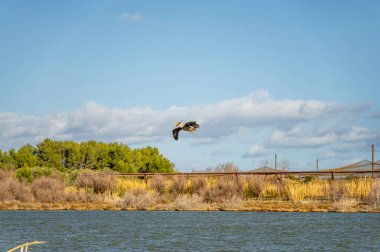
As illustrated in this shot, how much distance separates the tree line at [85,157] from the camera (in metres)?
71.2

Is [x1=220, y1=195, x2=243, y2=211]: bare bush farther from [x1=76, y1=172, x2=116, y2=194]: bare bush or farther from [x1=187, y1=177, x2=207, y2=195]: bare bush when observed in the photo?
[x1=76, y1=172, x2=116, y2=194]: bare bush

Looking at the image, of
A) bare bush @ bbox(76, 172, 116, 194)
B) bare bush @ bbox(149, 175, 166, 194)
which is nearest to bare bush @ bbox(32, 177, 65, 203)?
bare bush @ bbox(76, 172, 116, 194)

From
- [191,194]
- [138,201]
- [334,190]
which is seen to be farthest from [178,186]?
[334,190]

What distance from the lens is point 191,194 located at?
155 feet

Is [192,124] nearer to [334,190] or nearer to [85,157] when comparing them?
[334,190]

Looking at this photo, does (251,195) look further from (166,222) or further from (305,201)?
(166,222)

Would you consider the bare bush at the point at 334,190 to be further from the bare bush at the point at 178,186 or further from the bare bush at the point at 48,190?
the bare bush at the point at 48,190

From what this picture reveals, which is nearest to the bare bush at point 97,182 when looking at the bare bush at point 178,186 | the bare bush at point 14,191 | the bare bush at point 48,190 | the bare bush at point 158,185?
Result: the bare bush at point 48,190

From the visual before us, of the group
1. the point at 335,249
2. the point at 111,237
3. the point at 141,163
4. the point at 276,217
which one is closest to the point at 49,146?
the point at 141,163

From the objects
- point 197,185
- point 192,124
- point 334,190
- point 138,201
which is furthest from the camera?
point 197,185

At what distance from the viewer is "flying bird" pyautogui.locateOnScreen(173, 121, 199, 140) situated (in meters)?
18.1

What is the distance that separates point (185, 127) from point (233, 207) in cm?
2560

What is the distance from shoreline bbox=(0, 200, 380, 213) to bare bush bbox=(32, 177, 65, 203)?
3.83ft

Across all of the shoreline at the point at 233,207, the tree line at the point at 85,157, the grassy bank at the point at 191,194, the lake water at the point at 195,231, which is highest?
the tree line at the point at 85,157
